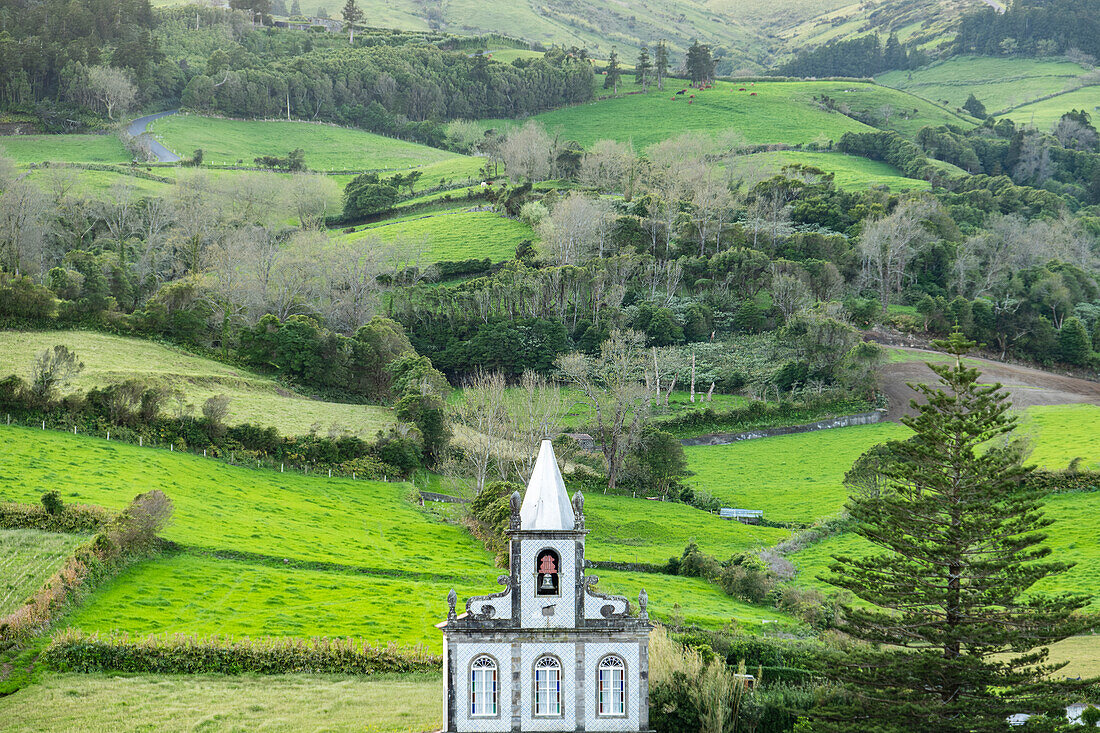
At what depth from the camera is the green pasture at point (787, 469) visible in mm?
80250

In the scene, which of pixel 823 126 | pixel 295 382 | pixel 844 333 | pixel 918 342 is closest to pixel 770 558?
pixel 844 333

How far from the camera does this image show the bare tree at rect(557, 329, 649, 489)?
84.2 meters

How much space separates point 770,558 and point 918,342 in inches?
2190

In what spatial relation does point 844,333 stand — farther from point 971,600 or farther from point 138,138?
point 138,138

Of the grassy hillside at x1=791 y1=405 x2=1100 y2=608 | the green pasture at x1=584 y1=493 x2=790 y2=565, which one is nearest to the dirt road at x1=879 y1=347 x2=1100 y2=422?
the grassy hillside at x1=791 y1=405 x2=1100 y2=608

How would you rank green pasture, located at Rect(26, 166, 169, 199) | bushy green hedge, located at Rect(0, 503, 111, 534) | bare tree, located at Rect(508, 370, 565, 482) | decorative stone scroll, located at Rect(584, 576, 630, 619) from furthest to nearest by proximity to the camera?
green pasture, located at Rect(26, 166, 169, 199)
bare tree, located at Rect(508, 370, 565, 482)
bushy green hedge, located at Rect(0, 503, 111, 534)
decorative stone scroll, located at Rect(584, 576, 630, 619)

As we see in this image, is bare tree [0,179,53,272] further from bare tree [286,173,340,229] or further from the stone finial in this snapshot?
the stone finial

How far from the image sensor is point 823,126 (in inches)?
7431

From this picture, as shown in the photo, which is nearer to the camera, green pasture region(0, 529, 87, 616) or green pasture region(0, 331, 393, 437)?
green pasture region(0, 529, 87, 616)

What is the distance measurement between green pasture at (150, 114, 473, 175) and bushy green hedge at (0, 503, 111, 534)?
106 meters

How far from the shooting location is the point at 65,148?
15325 cm

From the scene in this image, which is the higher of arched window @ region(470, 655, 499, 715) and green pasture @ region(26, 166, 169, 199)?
green pasture @ region(26, 166, 169, 199)

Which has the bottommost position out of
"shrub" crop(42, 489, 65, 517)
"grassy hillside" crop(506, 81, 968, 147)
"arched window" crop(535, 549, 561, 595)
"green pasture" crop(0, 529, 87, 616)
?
"green pasture" crop(0, 529, 87, 616)

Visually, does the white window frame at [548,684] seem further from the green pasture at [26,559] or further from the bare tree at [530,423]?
the bare tree at [530,423]
